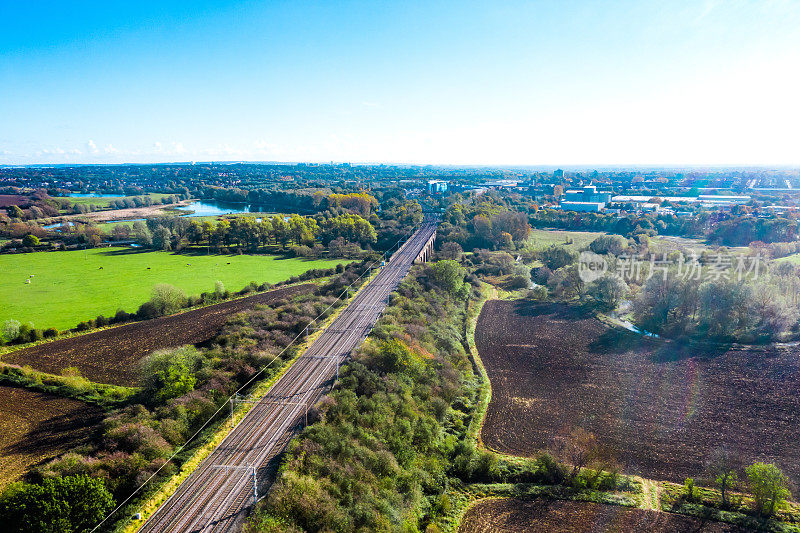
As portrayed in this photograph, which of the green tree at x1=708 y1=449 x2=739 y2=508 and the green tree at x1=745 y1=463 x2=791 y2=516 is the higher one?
the green tree at x1=745 y1=463 x2=791 y2=516

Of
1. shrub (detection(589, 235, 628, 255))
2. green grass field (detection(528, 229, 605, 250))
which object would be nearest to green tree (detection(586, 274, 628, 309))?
shrub (detection(589, 235, 628, 255))

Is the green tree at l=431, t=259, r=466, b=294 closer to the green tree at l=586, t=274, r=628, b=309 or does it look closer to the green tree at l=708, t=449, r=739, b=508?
the green tree at l=586, t=274, r=628, b=309

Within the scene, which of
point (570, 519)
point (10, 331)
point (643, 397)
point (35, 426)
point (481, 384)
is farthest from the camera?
point (10, 331)

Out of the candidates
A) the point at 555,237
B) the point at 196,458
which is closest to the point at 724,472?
the point at 196,458

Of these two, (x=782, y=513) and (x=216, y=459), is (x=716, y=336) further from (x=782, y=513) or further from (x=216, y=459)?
(x=216, y=459)

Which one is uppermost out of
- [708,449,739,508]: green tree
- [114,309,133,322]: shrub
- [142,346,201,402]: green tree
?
[142,346,201,402]: green tree

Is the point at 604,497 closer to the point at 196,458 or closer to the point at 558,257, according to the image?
the point at 196,458

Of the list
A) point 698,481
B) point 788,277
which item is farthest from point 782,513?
point 788,277
